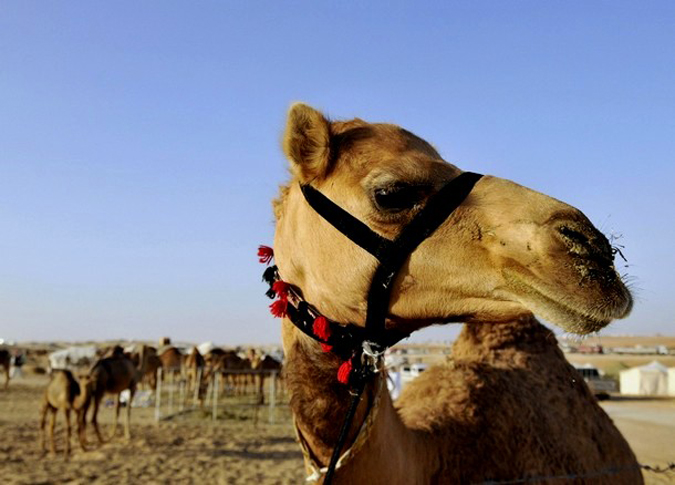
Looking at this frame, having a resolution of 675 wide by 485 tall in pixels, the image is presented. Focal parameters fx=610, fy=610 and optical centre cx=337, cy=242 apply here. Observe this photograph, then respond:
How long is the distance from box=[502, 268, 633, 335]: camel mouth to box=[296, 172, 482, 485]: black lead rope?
0.35 m

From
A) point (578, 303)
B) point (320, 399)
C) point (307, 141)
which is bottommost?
point (320, 399)

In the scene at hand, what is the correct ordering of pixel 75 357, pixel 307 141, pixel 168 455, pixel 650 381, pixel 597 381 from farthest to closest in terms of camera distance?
pixel 75 357
pixel 650 381
pixel 597 381
pixel 168 455
pixel 307 141

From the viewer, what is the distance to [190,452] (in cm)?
1218

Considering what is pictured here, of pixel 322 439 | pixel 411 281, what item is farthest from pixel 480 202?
pixel 322 439

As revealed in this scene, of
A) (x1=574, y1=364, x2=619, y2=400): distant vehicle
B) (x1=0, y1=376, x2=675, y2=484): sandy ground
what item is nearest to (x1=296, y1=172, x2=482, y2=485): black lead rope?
(x1=0, y1=376, x2=675, y2=484): sandy ground

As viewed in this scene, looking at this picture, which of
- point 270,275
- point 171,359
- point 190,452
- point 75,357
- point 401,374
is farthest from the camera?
point 75,357

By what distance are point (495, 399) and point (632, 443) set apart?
8823 mm

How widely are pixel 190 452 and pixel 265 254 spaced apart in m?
10.7

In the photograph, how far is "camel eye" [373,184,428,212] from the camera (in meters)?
2.07

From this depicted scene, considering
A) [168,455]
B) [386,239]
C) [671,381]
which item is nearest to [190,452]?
[168,455]

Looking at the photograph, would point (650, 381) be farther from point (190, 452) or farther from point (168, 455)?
point (168, 455)

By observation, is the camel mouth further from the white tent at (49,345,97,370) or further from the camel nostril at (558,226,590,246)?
the white tent at (49,345,97,370)

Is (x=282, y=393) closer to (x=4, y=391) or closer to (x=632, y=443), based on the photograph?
(x=4, y=391)

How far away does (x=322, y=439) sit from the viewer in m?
2.15
